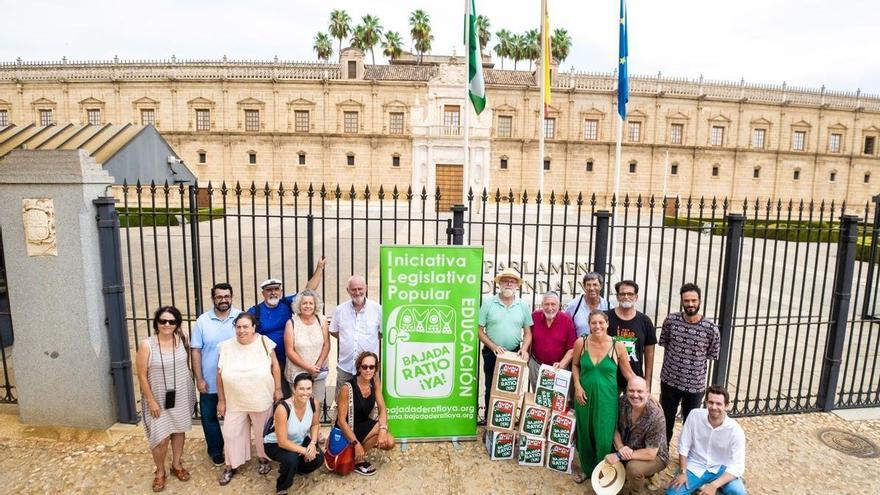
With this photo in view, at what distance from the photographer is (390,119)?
36.8m

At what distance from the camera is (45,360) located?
4.46 meters

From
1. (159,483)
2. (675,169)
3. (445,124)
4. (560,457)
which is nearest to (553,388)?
(560,457)

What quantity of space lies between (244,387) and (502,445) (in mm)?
2203

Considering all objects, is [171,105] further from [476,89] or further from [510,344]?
[510,344]

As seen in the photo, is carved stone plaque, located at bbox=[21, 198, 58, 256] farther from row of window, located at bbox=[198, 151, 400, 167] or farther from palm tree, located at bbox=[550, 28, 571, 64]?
palm tree, located at bbox=[550, 28, 571, 64]

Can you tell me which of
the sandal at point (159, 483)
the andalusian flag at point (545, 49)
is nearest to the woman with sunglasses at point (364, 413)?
the sandal at point (159, 483)

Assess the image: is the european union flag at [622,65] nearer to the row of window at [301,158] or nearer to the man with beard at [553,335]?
the man with beard at [553,335]

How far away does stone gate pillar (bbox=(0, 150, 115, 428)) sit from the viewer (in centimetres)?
424

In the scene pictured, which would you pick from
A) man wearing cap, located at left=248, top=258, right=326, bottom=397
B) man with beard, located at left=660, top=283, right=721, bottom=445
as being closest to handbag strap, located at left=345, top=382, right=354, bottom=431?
man wearing cap, located at left=248, top=258, right=326, bottom=397

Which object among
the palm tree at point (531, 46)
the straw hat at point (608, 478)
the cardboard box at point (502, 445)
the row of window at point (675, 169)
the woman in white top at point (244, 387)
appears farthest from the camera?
the palm tree at point (531, 46)

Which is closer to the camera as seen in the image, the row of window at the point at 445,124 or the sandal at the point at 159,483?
the sandal at the point at 159,483

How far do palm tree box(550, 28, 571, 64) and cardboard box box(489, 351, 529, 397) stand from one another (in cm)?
4600

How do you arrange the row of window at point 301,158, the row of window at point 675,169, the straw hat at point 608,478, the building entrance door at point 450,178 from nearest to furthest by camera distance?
the straw hat at point 608,478, the building entrance door at point 450,178, the row of window at point 301,158, the row of window at point 675,169

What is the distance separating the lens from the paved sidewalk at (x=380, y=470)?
380 cm
